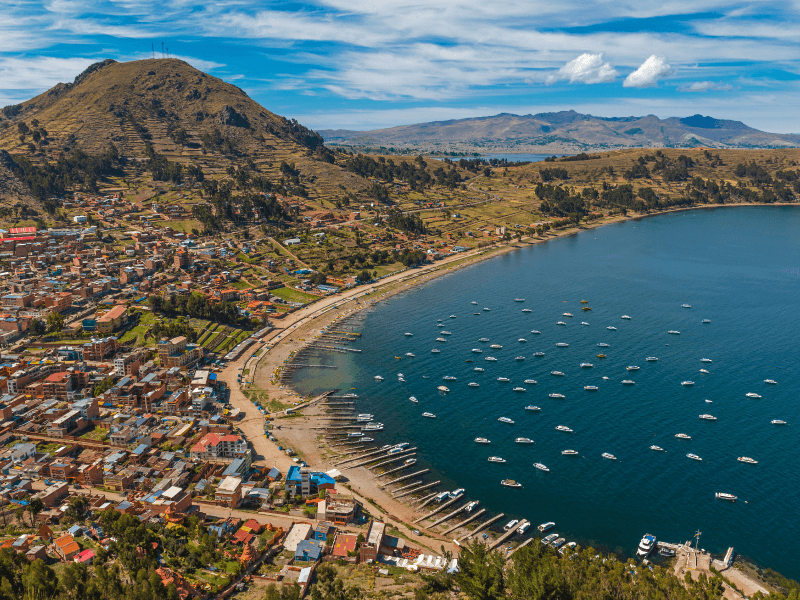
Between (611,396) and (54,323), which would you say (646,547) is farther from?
(54,323)

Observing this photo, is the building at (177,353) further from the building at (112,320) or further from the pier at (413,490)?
the pier at (413,490)

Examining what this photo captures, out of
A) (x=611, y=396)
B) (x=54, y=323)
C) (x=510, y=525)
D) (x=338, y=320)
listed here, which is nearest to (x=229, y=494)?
(x=510, y=525)

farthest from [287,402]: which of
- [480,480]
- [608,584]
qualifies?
[608,584]

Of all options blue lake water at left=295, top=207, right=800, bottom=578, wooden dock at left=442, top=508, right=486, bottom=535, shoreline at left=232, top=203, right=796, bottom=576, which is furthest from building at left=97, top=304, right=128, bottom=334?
wooden dock at left=442, top=508, right=486, bottom=535

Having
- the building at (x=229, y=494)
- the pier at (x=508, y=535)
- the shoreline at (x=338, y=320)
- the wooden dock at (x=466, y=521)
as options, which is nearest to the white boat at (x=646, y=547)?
the pier at (x=508, y=535)

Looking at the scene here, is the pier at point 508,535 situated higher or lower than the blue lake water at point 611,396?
lower
